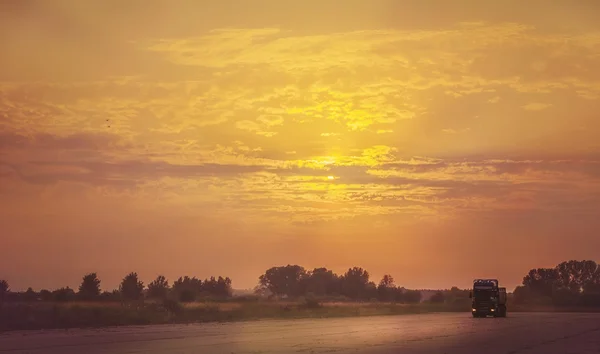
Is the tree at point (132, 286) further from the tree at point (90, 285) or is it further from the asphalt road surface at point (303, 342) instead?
the asphalt road surface at point (303, 342)

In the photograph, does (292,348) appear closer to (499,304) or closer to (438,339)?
(438,339)

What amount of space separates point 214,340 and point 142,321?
22.5 m

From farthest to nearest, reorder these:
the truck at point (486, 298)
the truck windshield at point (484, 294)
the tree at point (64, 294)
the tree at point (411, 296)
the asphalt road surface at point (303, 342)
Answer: the tree at point (411, 296) → the tree at point (64, 294) → the truck windshield at point (484, 294) → the truck at point (486, 298) → the asphalt road surface at point (303, 342)

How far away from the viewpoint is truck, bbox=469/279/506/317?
82875mm

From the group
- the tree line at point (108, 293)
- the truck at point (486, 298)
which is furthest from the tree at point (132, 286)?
the truck at point (486, 298)

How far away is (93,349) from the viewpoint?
34906 mm

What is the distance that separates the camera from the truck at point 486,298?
272 feet

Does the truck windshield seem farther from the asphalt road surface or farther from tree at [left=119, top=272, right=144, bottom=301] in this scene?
tree at [left=119, top=272, right=144, bottom=301]

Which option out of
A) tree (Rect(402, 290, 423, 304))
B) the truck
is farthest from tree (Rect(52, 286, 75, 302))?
tree (Rect(402, 290, 423, 304))

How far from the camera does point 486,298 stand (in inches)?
3273

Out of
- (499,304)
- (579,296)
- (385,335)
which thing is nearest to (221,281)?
(579,296)

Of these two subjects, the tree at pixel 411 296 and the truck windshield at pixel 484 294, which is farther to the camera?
the tree at pixel 411 296

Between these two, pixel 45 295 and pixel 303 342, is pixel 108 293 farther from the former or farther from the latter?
pixel 303 342

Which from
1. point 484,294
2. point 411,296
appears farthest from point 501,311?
point 411,296
